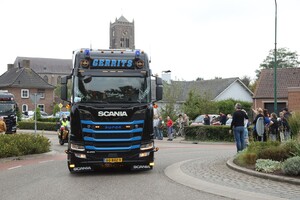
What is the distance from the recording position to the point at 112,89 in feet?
41.9

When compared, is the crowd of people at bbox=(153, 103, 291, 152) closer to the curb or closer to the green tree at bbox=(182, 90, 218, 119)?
the curb

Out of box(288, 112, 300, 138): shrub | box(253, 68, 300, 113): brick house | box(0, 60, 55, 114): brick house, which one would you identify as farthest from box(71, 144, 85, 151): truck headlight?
box(0, 60, 55, 114): brick house

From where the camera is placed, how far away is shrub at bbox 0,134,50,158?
17922 mm

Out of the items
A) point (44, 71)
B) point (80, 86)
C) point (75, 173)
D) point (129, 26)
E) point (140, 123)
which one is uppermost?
point (129, 26)

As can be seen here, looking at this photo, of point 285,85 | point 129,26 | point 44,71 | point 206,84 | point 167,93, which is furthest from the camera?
point 129,26

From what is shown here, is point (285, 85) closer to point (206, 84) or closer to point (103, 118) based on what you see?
point (206, 84)

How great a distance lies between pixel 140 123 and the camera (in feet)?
41.5

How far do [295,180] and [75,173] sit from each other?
611 cm

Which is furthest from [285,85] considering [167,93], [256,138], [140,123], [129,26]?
[129,26]

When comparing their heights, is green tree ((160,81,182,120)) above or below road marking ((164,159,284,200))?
above

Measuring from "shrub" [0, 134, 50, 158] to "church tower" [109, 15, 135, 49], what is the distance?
122 m

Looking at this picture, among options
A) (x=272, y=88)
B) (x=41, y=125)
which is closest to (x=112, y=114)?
(x=41, y=125)

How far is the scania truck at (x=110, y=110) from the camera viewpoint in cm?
1242

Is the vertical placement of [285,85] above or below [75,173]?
above
